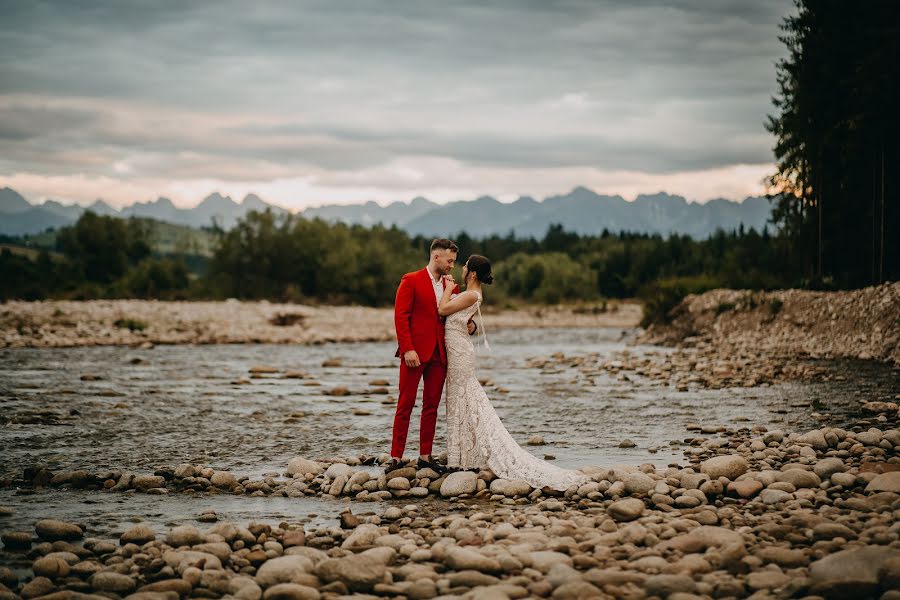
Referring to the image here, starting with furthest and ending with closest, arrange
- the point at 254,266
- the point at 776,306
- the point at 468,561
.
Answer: the point at 254,266, the point at 776,306, the point at 468,561

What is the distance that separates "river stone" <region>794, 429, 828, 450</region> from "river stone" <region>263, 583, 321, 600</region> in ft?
24.5

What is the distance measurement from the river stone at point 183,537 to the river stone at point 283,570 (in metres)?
1.04

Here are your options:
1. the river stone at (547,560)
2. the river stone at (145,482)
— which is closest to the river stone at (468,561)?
the river stone at (547,560)

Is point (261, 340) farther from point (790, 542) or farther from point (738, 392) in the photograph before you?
point (790, 542)

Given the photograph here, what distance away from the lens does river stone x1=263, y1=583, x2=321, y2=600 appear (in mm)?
5801

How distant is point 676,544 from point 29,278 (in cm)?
6293

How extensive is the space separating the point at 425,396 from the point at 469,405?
53cm

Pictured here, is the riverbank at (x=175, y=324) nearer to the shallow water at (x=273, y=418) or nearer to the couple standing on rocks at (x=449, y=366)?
the shallow water at (x=273, y=418)

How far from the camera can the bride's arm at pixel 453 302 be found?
31.2 feet

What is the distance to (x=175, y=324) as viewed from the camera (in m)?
45.5

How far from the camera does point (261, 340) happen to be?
44500mm

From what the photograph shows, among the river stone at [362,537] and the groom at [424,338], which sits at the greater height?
the groom at [424,338]

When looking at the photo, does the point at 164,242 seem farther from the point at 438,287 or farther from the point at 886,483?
the point at 886,483

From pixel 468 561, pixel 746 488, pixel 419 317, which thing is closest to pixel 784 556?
pixel 746 488
